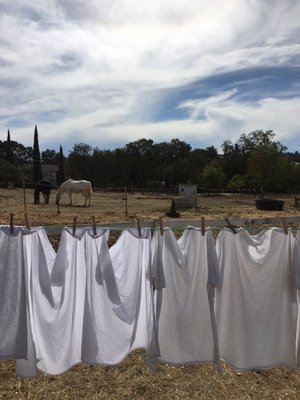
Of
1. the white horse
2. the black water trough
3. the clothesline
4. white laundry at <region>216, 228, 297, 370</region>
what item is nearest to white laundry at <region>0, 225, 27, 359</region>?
white laundry at <region>216, 228, 297, 370</region>

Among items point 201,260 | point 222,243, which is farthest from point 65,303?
point 222,243

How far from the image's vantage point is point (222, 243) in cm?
398

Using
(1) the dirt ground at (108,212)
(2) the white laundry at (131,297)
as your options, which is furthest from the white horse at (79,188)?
(2) the white laundry at (131,297)

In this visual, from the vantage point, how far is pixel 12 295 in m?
3.65

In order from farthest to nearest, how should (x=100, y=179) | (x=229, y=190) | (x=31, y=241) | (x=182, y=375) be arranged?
(x=100, y=179) < (x=229, y=190) < (x=182, y=375) < (x=31, y=241)

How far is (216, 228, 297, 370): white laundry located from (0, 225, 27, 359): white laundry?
5.92ft

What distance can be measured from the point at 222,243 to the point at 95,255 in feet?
3.96

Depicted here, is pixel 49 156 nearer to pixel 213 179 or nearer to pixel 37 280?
pixel 213 179

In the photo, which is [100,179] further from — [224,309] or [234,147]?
[224,309]

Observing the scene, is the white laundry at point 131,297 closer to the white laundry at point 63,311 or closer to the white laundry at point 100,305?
the white laundry at point 100,305

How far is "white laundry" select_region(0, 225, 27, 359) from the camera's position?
3607mm

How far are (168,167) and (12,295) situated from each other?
5807 centimetres

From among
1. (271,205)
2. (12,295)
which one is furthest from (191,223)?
(271,205)

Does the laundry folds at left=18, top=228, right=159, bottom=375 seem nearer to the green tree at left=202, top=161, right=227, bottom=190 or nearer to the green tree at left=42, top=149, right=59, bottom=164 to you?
the green tree at left=202, top=161, right=227, bottom=190
